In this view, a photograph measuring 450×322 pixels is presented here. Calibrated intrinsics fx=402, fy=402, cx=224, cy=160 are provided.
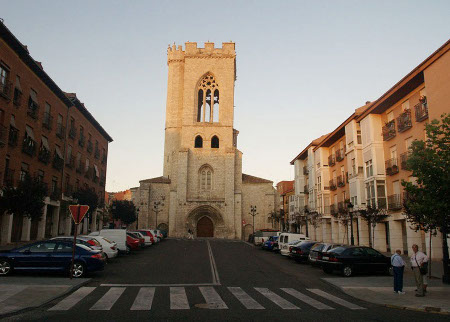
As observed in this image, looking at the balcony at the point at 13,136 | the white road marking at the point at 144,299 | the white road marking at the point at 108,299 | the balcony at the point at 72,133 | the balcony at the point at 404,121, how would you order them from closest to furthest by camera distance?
1. the white road marking at the point at 108,299
2. the white road marking at the point at 144,299
3. the balcony at the point at 404,121
4. the balcony at the point at 13,136
5. the balcony at the point at 72,133

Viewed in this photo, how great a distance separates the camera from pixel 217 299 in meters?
10.5

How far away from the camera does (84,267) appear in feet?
47.5

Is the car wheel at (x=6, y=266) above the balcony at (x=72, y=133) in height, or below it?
below

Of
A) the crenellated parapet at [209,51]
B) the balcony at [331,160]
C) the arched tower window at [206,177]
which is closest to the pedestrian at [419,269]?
the balcony at [331,160]

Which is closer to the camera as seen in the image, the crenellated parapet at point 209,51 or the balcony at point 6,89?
the balcony at point 6,89

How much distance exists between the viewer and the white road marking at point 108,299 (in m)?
9.13

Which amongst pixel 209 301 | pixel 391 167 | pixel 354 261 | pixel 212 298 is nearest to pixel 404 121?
pixel 391 167

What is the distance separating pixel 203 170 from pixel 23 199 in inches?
1560

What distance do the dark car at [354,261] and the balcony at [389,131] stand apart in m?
12.0

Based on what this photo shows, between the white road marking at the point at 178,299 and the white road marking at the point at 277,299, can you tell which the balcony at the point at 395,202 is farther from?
the white road marking at the point at 178,299

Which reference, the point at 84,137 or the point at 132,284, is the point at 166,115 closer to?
the point at 84,137

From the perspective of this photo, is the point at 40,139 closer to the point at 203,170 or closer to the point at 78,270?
the point at 78,270

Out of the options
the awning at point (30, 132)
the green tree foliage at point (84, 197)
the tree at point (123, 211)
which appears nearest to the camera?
the awning at point (30, 132)

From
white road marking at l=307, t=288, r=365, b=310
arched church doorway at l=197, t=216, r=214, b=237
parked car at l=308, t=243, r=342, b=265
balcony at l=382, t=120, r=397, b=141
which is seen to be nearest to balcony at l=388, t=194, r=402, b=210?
balcony at l=382, t=120, r=397, b=141
